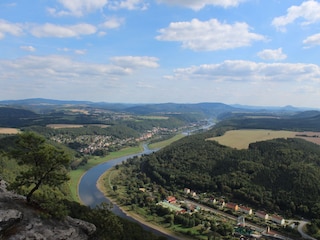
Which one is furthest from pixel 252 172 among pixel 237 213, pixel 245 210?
pixel 237 213

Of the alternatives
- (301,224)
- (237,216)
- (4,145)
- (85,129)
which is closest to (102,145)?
(85,129)

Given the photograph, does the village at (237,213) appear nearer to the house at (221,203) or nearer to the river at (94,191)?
the house at (221,203)

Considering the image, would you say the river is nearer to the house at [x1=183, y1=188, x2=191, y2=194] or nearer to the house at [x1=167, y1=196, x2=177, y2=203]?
the house at [x1=167, y1=196, x2=177, y2=203]

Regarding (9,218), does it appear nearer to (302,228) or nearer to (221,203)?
(302,228)

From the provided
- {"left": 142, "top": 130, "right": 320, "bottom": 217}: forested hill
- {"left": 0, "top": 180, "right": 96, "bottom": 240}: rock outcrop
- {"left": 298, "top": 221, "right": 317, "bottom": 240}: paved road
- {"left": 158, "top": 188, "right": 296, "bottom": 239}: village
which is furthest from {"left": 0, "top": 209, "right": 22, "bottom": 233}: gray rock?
{"left": 142, "top": 130, "right": 320, "bottom": 217}: forested hill

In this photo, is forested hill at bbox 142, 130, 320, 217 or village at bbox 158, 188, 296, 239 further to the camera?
forested hill at bbox 142, 130, 320, 217

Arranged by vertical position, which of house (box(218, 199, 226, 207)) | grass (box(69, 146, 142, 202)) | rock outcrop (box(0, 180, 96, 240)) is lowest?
grass (box(69, 146, 142, 202))
